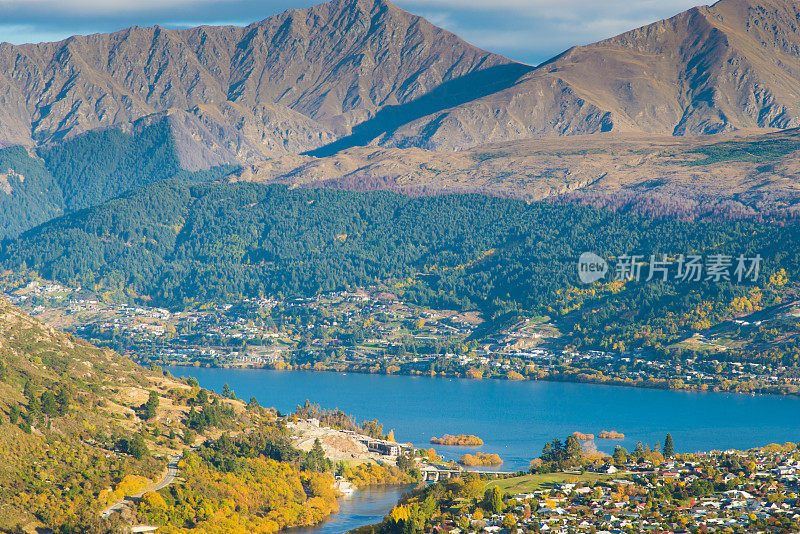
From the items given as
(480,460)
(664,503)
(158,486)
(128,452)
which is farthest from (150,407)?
(664,503)

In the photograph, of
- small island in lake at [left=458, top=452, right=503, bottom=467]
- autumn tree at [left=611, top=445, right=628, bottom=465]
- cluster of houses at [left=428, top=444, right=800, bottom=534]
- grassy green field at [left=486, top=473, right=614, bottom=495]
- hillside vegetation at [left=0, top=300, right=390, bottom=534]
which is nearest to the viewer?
cluster of houses at [left=428, top=444, right=800, bottom=534]

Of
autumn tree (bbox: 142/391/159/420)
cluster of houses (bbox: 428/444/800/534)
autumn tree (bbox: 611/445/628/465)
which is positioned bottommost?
cluster of houses (bbox: 428/444/800/534)

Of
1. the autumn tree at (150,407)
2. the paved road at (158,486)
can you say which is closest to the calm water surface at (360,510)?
the paved road at (158,486)

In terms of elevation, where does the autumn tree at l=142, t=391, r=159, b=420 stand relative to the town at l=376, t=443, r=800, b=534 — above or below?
above

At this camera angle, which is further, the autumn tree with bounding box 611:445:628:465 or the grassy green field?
the autumn tree with bounding box 611:445:628:465

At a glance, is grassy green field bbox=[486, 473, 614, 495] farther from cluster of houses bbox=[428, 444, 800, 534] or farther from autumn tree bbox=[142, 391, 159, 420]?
autumn tree bbox=[142, 391, 159, 420]

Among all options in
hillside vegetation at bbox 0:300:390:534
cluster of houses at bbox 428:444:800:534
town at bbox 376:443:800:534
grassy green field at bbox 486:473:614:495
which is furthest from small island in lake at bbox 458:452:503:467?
cluster of houses at bbox 428:444:800:534

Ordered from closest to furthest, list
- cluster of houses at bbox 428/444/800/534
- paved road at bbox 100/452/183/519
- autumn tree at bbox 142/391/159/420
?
cluster of houses at bbox 428/444/800/534, paved road at bbox 100/452/183/519, autumn tree at bbox 142/391/159/420

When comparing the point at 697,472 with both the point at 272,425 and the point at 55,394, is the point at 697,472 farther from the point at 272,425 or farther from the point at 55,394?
the point at 55,394

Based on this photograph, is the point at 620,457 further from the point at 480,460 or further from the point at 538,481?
the point at 480,460
